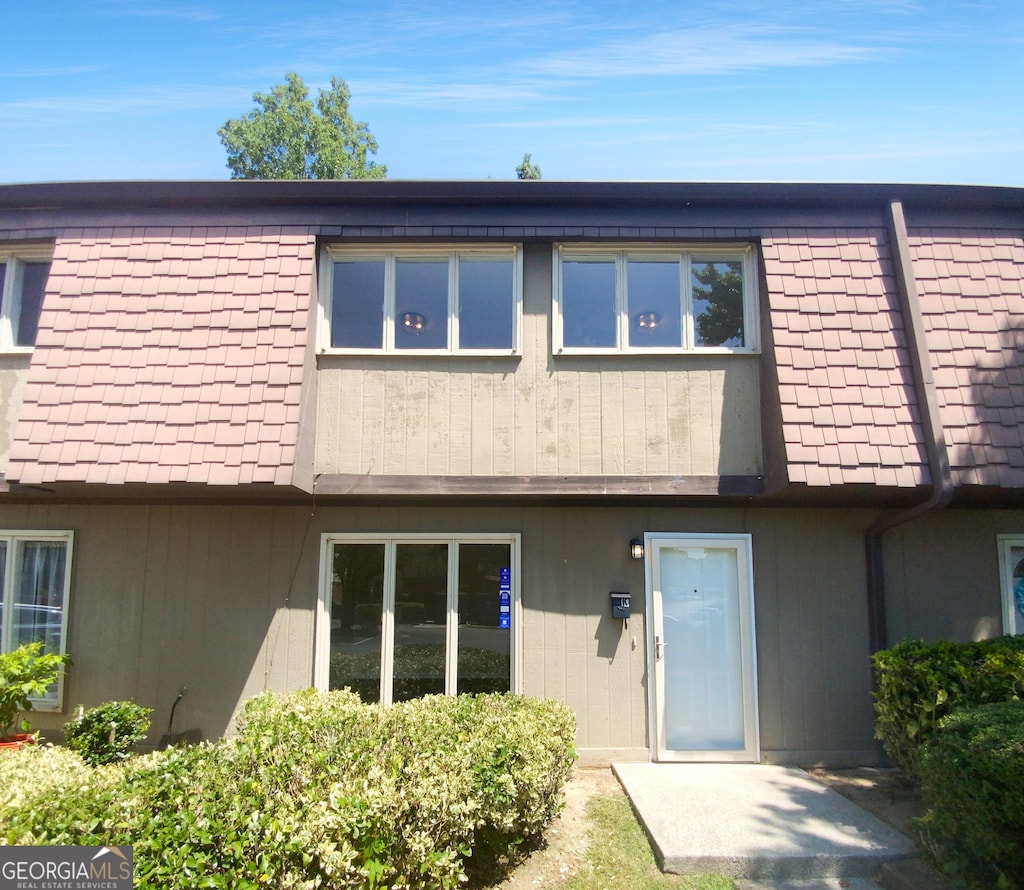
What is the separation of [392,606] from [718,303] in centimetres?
475

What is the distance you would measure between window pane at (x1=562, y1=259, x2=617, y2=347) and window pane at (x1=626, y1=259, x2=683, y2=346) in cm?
21

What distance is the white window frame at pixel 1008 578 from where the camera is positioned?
275 inches

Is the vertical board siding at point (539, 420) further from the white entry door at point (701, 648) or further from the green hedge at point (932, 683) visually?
the green hedge at point (932, 683)

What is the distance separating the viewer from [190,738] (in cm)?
689

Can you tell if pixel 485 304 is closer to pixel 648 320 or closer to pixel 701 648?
pixel 648 320

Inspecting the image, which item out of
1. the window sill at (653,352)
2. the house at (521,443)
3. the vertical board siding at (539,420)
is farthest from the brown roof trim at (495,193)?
the vertical board siding at (539,420)

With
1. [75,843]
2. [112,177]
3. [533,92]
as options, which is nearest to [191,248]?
[112,177]

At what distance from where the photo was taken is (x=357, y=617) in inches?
281

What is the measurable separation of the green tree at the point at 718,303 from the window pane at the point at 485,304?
2.04m

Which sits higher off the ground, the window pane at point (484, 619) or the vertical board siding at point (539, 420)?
A: the vertical board siding at point (539, 420)

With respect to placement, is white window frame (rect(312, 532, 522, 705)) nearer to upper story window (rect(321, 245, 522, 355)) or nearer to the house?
the house

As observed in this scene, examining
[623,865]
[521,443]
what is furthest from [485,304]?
[623,865]

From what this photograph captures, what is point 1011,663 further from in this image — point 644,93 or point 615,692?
→ point 644,93

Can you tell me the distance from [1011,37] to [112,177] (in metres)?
9.32
